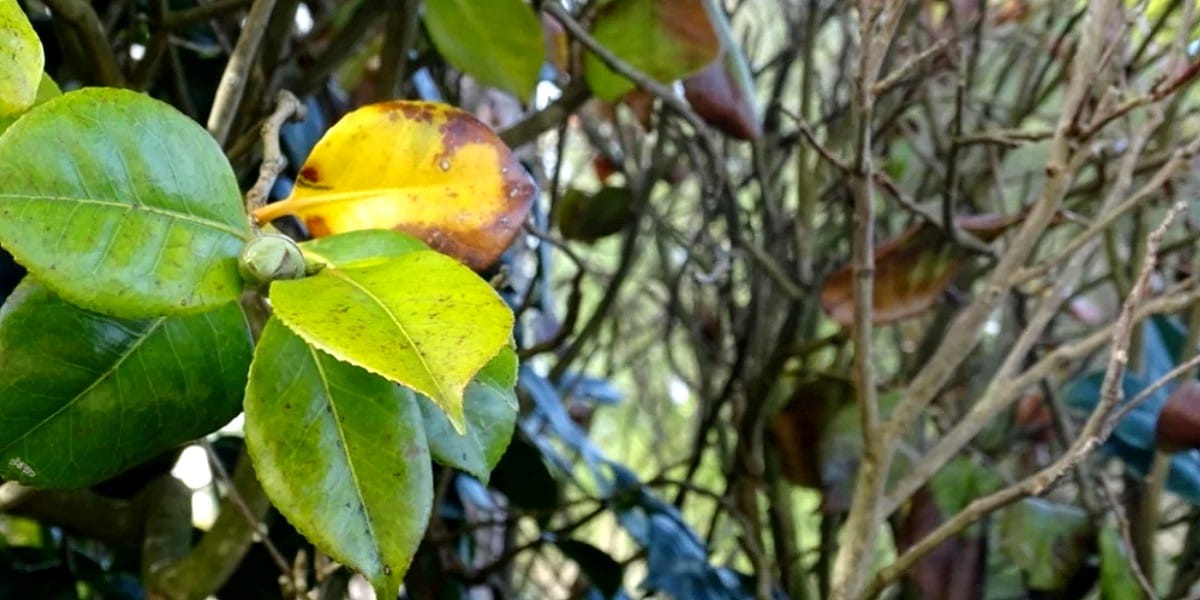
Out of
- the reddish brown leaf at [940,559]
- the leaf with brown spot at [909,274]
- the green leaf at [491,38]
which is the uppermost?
the green leaf at [491,38]

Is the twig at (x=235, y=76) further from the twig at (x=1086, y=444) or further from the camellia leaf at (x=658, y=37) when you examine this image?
the twig at (x=1086, y=444)

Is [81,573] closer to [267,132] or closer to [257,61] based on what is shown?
[257,61]

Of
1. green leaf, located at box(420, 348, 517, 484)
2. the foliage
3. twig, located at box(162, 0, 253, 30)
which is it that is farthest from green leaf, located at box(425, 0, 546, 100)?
green leaf, located at box(420, 348, 517, 484)

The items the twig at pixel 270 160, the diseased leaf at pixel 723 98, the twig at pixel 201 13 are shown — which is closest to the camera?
the twig at pixel 270 160

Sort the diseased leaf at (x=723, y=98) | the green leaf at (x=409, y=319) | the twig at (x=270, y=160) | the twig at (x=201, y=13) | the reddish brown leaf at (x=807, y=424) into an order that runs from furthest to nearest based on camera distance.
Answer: the reddish brown leaf at (x=807, y=424) < the diseased leaf at (x=723, y=98) < the twig at (x=201, y=13) < the twig at (x=270, y=160) < the green leaf at (x=409, y=319)

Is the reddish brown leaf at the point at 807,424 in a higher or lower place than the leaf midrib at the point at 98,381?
lower

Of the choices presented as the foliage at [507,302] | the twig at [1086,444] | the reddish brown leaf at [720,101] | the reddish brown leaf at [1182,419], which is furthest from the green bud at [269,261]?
the reddish brown leaf at [1182,419]

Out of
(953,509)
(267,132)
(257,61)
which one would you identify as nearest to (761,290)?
(953,509)
